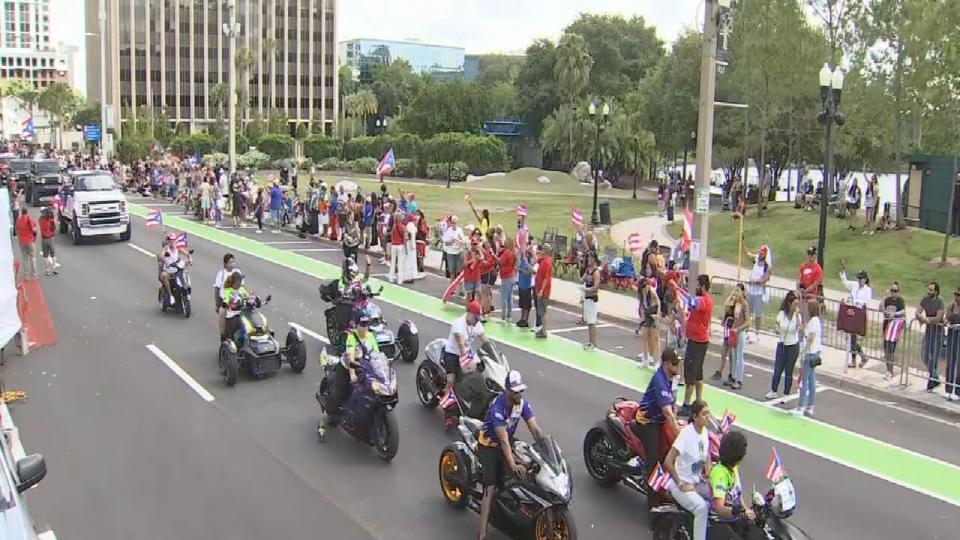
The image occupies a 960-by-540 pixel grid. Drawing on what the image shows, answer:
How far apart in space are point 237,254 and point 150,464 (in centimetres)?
1804

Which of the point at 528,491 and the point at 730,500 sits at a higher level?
the point at 730,500

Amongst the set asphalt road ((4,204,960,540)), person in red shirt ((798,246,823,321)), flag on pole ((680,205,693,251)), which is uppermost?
flag on pole ((680,205,693,251))

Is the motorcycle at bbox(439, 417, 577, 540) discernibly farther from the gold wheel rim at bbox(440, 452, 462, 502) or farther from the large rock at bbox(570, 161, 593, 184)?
the large rock at bbox(570, 161, 593, 184)

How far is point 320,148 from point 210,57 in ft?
170

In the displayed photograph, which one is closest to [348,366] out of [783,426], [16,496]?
[16,496]

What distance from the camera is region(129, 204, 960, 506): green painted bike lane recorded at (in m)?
10.8

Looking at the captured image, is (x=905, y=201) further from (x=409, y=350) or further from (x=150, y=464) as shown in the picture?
(x=150, y=464)

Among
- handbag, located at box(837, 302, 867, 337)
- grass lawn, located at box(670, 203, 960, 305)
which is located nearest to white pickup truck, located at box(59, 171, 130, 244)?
grass lawn, located at box(670, 203, 960, 305)

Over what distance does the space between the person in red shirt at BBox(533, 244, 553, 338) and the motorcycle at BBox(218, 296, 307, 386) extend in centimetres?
521

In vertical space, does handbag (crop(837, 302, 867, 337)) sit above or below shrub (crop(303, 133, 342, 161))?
below

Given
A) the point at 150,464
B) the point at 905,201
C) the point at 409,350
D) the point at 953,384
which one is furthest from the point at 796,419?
the point at 905,201

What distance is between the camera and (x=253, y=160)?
80500 mm

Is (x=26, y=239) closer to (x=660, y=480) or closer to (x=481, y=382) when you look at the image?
(x=481, y=382)

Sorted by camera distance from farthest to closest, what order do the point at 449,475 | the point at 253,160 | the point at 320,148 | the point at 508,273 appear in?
1. the point at 320,148
2. the point at 253,160
3. the point at 508,273
4. the point at 449,475
